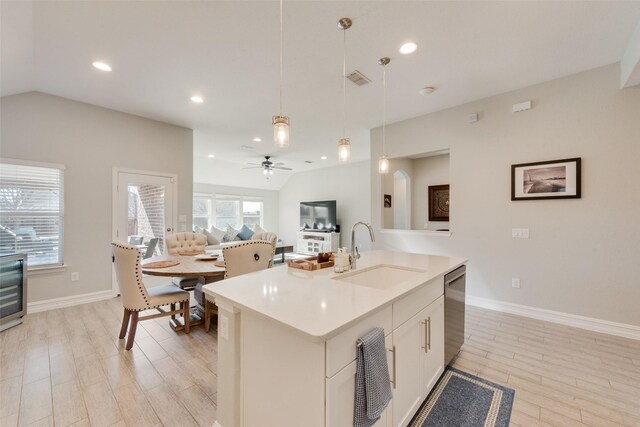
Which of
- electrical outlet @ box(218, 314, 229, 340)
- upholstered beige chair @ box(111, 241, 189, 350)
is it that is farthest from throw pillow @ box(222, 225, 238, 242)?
electrical outlet @ box(218, 314, 229, 340)

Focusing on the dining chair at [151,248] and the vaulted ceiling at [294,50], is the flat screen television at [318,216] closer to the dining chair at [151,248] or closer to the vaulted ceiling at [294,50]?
the vaulted ceiling at [294,50]

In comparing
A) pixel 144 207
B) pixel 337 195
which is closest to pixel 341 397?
pixel 144 207

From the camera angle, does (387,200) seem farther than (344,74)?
Yes

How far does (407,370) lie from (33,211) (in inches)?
189

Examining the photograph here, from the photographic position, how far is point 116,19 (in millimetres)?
2150

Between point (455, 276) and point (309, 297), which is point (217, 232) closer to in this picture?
point (455, 276)

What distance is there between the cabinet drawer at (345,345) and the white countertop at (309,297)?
69 millimetres

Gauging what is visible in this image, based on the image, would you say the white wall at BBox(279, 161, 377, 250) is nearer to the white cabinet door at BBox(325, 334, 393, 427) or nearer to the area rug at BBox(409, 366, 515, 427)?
the area rug at BBox(409, 366, 515, 427)

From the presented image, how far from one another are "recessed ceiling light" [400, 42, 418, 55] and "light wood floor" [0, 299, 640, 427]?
2.94 m

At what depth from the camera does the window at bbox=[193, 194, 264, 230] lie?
27.0ft

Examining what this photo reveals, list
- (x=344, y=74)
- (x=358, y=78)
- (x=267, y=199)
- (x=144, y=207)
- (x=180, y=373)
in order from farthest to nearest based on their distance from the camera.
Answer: (x=267, y=199)
(x=144, y=207)
(x=358, y=78)
(x=344, y=74)
(x=180, y=373)

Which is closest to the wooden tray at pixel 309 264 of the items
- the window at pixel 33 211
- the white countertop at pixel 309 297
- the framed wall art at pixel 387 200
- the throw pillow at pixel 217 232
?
the white countertop at pixel 309 297

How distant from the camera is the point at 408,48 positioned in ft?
8.27

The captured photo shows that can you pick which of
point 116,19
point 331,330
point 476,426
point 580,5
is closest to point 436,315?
point 476,426
